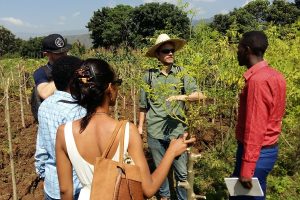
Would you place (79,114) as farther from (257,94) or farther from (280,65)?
(280,65)

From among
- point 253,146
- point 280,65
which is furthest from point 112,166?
point 280,65

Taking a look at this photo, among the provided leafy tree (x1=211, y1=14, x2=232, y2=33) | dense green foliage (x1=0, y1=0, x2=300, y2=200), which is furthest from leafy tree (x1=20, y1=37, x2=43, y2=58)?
dense green foliage (x1=0, y1=0, x2=300, y2=200)

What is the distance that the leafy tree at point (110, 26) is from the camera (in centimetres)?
4191

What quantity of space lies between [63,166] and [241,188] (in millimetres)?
1446

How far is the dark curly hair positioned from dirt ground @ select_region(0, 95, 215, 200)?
249cm

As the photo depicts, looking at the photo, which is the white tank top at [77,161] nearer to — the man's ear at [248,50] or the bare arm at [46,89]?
the bare arm at [46,89]

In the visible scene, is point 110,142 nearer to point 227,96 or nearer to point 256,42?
point 256,42

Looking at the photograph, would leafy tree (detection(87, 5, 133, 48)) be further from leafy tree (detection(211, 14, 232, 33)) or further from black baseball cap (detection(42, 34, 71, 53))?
black baseball cap (detection(42, 34, 71, 53))

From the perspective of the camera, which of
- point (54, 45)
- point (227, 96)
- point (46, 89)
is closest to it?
point (46, 89)

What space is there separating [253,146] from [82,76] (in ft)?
4.63

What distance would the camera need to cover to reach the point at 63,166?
5.84 feet

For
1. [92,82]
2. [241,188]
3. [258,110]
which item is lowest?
[241,188]

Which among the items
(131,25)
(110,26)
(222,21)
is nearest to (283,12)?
(222,21)

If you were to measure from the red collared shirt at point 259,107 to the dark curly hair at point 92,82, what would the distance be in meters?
1.18
